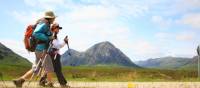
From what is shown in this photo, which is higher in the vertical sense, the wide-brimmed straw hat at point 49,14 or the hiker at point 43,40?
the wide-brimmed straw hat at point 49,14

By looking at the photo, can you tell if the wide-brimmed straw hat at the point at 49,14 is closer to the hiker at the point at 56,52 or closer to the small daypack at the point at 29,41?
the small daypack at the point at 29,41

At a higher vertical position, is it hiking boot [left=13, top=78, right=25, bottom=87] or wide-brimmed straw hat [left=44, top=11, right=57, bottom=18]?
wide-brimmed straw hat [left=44, top=11, right=57, bottom=18]

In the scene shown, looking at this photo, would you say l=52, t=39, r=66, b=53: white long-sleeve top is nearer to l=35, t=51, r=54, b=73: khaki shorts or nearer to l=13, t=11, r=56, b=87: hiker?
l=13, t=11, r=56, b=87: hiker

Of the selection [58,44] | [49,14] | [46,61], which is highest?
[49,14]

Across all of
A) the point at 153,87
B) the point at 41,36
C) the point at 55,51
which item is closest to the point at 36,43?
the point at 41,36

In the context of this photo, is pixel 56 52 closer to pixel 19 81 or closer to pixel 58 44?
pixel 58 44

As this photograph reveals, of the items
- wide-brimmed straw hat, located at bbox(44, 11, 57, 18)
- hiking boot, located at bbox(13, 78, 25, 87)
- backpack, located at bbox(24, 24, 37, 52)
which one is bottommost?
hiking boot, located at bbox(13, 78, 25, 87)

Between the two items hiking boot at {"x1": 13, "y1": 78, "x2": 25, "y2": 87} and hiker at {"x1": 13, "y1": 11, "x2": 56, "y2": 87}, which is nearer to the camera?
hiking boot at {"x1": 13, "y1": 78, "x2": 25, "y2": 87}

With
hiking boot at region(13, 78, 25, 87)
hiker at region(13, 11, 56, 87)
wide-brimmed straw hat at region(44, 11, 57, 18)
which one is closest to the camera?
hiking boot at region(13, 78, 25, 87)

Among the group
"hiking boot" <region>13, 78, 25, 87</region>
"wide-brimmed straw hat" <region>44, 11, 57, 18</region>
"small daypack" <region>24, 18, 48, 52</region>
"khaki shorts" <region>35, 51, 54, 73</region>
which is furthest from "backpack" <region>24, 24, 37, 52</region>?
"hiking boot" <region>13, 78, 25, 87</region>

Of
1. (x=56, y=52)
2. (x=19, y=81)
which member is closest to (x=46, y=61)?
(x=19, y=81)

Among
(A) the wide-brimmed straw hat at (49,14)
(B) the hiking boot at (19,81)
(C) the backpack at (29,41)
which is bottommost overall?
(B) the hiking boot at (19,81)

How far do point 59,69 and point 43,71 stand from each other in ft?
8.26

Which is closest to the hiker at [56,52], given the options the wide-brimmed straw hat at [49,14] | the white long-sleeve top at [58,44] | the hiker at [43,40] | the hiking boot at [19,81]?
the white long-sleeve top at [58,44]
